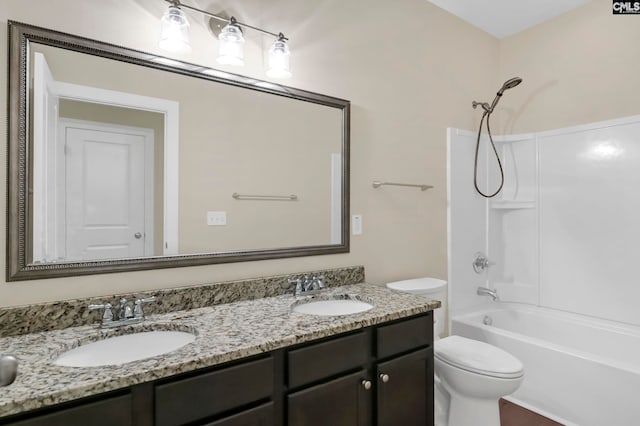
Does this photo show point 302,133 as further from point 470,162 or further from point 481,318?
point 481,318

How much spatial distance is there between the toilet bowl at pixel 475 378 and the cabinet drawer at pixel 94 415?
1505mm

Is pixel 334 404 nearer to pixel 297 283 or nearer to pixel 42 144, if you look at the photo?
pixel 297 283

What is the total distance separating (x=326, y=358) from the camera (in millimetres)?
1303

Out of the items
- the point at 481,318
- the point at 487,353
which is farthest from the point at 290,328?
the point at 481,318

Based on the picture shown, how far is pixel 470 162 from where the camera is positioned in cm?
284

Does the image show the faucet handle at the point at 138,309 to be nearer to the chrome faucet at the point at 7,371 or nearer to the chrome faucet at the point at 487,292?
the chrome faucet at the point at 7,371

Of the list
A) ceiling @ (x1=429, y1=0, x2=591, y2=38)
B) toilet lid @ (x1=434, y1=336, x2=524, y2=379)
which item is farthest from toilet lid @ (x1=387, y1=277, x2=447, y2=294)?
ceiling @ (x1=429, y1=0, x2=591, y2=38)

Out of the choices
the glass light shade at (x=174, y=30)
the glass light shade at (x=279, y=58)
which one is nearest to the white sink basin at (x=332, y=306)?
the glass light shade at (x=279, y=58)

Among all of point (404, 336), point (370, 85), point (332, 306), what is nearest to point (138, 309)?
point (332, 306)

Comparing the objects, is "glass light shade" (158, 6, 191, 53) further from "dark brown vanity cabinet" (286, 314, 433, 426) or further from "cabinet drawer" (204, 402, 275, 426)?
"cabinet drawer" (204, 402, 275, 426)

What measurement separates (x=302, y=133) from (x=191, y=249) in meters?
0.84

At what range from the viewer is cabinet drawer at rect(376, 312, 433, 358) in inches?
57.7

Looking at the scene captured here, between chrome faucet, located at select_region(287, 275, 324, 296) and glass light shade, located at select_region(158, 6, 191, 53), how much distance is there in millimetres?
1155

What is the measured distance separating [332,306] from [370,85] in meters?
1.34
